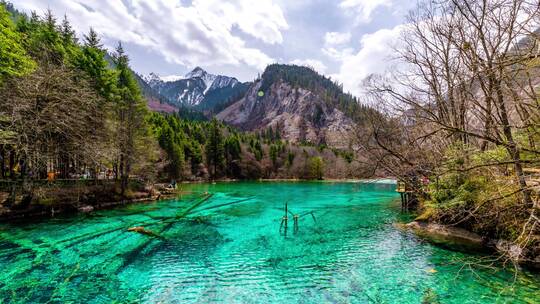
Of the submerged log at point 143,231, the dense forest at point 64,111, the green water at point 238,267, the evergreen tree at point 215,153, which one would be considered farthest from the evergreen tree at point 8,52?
the evergreen tree at point 215,153

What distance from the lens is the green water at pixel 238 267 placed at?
7.95m

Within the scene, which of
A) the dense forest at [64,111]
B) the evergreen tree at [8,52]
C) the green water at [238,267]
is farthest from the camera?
the dense forest at [64,111]

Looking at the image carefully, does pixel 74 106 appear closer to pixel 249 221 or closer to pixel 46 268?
pixel 46 268

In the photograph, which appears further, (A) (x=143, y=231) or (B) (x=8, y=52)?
(A) (x=143, y=231)

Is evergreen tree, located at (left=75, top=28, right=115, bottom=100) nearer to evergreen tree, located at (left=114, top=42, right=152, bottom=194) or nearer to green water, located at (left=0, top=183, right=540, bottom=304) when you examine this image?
evergreen tree, located at (left=114, top=42, right=152, bottom=194)

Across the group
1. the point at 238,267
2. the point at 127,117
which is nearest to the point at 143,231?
the point at 238,267

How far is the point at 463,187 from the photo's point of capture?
1289 centimetres

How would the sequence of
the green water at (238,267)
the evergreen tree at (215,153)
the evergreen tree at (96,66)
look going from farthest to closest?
the evergreen tree at (215,153) → the evergreen tree at (96,66) → the green water at (238,267)

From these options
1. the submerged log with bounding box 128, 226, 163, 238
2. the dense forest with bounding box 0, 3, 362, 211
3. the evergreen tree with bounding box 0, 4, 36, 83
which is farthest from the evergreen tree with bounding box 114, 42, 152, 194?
the submerged log with bounding box 128, 226, 163, 238

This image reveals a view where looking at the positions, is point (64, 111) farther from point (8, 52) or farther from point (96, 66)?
point (96, 66)

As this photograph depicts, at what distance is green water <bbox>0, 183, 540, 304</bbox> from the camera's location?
7.95 meters

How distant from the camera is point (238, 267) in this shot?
34.0 feet

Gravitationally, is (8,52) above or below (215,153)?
above

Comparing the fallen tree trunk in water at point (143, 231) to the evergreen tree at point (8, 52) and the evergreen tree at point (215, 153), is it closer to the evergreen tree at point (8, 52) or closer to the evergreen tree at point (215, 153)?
the evergreen tree at point (8, 52)
